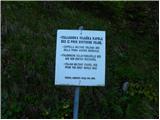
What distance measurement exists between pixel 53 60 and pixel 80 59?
2.31 m

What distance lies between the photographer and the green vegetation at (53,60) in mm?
8086

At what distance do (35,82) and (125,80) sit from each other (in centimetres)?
201

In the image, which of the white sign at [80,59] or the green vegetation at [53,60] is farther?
the green vegetation at [53,60]

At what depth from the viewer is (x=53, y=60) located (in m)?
8.98

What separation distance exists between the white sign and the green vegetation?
54.8 inches

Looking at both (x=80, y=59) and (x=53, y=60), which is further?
(x=53, y=60)

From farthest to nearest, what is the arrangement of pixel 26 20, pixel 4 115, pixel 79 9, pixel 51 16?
pixel 79 9
pixel 51 16
pixel 26 20
pixel 4 115

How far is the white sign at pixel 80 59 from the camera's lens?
6.68 meters

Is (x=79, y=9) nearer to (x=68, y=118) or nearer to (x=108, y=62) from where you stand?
(x=108, y=62)

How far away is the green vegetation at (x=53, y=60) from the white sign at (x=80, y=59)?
1.39 metres

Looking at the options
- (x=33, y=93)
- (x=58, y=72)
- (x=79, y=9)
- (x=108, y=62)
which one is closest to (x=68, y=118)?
(x=33, y=93)

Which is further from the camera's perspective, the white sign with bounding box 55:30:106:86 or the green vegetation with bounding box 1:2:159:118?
the green vegetation with bounding box 1:2:159:118

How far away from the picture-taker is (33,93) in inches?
322

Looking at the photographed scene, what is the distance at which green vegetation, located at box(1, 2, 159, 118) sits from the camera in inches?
318
